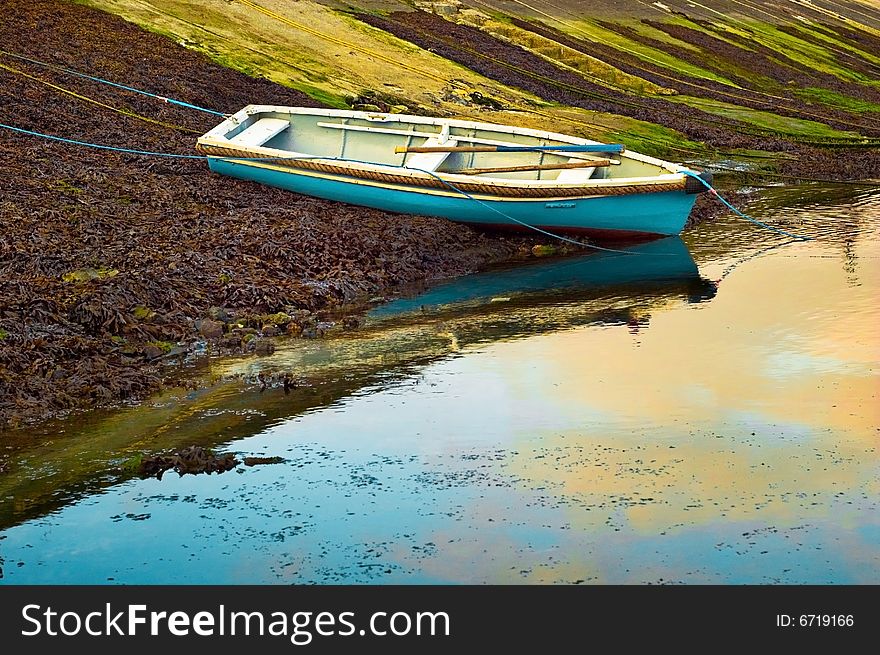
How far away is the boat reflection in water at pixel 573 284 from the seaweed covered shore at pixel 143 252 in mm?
821

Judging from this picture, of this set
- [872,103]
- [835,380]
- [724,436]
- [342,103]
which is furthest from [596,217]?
[872,103]

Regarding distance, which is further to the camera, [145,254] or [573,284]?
[573,284]

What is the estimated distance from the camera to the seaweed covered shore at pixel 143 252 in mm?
13953

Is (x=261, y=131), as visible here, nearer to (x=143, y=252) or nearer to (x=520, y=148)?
(x=520, y=148)

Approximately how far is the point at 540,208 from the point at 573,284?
229 cm

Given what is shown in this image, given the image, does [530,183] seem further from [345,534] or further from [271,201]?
[345,534]

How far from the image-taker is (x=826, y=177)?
30703mm

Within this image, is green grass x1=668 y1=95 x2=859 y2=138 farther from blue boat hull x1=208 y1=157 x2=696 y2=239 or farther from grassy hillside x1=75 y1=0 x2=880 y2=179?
blue boat hull x1=208 y1=157 x2=696 y2=239

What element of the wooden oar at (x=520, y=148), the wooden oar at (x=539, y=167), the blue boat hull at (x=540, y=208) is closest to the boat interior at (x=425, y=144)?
the wooden oar at (x=539, y=167)

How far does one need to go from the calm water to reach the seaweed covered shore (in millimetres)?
986

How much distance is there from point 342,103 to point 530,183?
15.8 metres

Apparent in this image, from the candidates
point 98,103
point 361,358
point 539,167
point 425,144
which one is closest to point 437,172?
point 425,144

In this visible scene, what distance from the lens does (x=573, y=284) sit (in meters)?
19.1

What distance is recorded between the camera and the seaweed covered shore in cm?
1395
